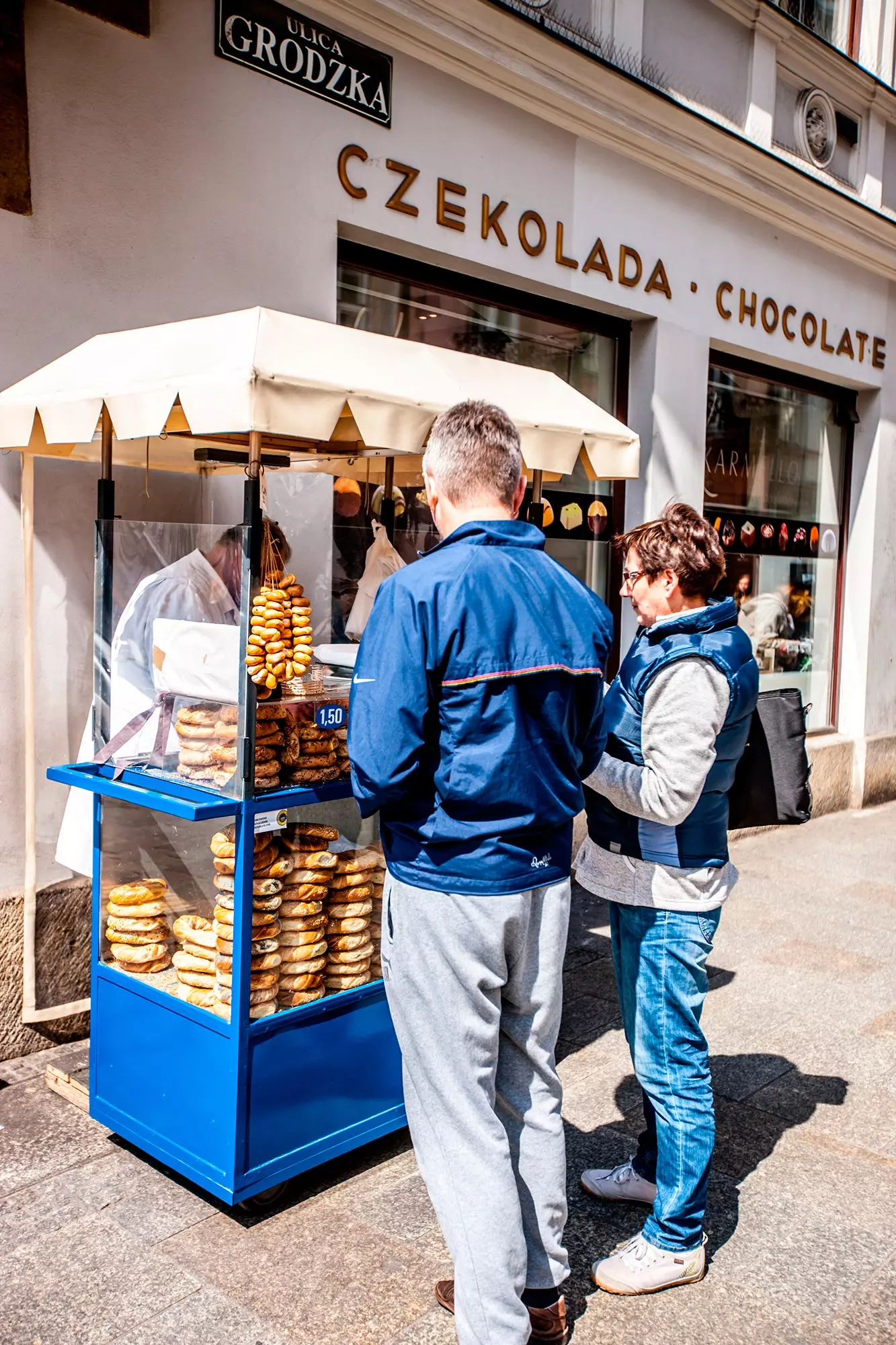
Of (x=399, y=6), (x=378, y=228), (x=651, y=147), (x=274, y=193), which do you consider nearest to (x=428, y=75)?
(x=399, y=6)

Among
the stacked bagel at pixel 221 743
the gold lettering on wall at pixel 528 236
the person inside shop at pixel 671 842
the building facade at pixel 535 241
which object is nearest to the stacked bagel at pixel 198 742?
the stacked bagel at pixel 221 743

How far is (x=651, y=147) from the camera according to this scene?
6578 mm

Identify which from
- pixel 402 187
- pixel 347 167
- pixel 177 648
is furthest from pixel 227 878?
pixel 402 187

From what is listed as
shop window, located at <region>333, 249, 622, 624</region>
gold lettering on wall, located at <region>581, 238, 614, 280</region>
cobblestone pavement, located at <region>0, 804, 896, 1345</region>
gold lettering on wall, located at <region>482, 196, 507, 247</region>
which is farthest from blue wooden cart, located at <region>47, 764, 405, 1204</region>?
gold lettering on wall, located at <region>581, 238, 614, 280</region>

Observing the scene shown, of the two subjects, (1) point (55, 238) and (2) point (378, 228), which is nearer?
(1) point (55, 238)

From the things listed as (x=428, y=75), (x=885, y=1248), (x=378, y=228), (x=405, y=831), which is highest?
(x=428, y=75)

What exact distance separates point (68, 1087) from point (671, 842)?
2.30m

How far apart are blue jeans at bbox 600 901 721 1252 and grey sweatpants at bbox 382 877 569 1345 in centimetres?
46

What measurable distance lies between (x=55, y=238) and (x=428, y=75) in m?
2.27

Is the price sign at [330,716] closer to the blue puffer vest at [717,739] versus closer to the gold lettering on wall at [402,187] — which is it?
the blue puffer vest at [717,739]

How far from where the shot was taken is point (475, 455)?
2373 mm

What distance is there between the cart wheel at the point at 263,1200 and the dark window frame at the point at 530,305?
9.03 feet

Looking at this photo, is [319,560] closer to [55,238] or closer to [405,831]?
[55,238]

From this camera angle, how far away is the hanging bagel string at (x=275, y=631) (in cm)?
297
